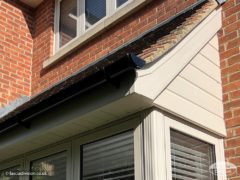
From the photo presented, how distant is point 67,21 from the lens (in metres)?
8.09

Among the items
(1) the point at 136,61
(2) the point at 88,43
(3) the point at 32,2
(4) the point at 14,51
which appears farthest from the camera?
(3) the point at 32,2

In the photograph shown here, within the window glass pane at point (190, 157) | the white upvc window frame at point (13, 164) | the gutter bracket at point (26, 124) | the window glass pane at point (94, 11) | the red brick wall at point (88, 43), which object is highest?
the window glass pane at point (94, 11)

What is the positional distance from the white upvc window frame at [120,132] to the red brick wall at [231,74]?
3.64 ft

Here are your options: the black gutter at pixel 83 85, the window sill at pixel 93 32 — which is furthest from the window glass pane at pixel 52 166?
the window sill at pixel 93 32

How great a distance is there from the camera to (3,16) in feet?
27.1

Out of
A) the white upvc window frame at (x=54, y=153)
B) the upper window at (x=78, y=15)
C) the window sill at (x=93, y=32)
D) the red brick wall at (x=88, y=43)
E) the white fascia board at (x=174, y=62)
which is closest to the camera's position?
the white fascia board at (x=174, y=62)

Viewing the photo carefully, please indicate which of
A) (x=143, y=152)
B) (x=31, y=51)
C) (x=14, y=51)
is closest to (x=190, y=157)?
(x=143, y=152)

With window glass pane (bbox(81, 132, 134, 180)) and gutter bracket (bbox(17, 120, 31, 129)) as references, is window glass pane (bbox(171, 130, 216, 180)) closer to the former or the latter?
window glass pane (bbox(81, 132, 134, 180))

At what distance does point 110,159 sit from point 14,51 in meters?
4.65

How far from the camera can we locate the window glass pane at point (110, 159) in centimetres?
399

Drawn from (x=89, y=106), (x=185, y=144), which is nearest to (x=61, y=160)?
(x=89, y=106)

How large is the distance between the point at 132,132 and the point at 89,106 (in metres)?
0.45

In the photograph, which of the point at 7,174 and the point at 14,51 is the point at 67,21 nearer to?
the point at 14,51

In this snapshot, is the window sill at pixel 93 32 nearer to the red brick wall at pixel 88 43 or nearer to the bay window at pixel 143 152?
the red brick wall at pixel 88 43
